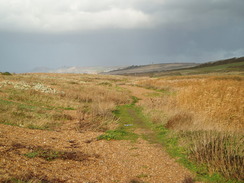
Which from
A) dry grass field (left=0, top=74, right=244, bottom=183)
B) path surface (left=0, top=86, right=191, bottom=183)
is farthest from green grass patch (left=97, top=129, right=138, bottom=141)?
path surface (left=0, top=86, right=191, bottom=183)

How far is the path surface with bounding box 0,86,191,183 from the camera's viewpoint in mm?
5238

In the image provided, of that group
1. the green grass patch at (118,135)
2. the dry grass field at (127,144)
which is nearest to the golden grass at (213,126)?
the dry grass field at (127,144)

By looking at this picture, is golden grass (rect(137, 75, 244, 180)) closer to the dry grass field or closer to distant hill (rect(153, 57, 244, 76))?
the dry grass field

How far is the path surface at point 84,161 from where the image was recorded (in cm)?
524

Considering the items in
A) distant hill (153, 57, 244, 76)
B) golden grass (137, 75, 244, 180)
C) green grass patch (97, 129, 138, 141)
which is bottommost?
green grass patch (97, 129, 138, 141)

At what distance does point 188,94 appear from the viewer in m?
14.8

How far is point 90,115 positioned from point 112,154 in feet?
19.9

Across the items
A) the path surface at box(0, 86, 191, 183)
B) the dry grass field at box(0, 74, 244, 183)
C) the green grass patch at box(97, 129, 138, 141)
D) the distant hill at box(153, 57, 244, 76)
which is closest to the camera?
the path surface at box(0, 86, 191, 183)

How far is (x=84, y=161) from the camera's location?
6.61 meters

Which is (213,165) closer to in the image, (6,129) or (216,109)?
(216,109)

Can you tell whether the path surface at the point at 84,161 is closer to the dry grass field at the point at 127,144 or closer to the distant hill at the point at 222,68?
the dry grass field at the point at 127,144

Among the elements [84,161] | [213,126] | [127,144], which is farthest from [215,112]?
[84,161]

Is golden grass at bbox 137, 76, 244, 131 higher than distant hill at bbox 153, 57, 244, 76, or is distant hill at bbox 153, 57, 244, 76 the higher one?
distant hill at bbox 153, 57, 244, 76

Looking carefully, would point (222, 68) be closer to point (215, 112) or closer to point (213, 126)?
point (215, 112)
